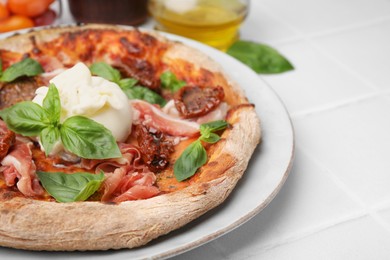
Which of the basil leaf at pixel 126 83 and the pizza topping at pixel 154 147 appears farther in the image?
the basil leaf at pixel 126 83

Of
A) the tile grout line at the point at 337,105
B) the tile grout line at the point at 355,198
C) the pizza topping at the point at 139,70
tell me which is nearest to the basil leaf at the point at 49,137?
the pizza topping at the point at 139,70

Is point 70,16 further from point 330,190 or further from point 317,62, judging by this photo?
point 330,190

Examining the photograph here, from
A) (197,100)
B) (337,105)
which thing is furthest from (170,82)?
(337,105)

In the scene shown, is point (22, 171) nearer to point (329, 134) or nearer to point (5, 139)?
point (5, 139)

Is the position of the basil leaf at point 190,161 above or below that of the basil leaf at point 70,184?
below

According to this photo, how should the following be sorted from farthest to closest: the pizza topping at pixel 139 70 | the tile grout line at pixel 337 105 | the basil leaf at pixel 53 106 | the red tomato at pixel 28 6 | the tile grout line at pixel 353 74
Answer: the red tomato at pixel 28 6 → the tile grout line at pixel 337 105 → the pizza topping at pixel 139 70 → the tile grout line at pixel 353 74 → the basil leaf at pixel 53 106

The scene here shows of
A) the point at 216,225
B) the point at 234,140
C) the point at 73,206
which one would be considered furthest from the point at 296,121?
the point at 73,206

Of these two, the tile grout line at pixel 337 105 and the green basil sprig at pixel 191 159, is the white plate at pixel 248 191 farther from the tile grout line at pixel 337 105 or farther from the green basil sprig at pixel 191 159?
the tile grout line at pixel 337 105
